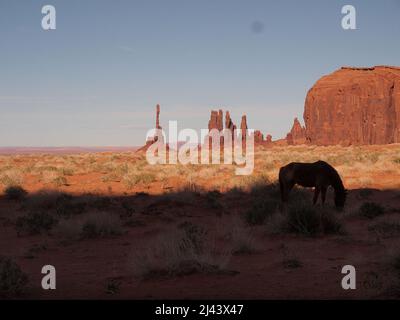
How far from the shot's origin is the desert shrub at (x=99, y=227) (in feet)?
39.7

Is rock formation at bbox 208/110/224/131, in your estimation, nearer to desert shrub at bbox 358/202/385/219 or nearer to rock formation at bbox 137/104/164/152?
rock formation at bbox 137/104/164/152

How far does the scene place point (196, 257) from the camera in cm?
770

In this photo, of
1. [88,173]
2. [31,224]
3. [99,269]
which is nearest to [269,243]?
[99,269]

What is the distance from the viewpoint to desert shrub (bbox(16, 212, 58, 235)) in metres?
12.8

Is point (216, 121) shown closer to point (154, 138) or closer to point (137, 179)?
point (154, 138)

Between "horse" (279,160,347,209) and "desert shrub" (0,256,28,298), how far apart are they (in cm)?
870

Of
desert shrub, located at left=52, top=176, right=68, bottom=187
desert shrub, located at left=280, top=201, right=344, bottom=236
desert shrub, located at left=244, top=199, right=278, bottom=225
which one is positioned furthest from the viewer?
desert shrub, located at left=52, top=176, right=68, bottom=187

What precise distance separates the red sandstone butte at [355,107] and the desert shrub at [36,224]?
3924 inches

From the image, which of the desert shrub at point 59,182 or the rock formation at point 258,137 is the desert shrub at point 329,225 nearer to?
the desert shrub at point 59,182

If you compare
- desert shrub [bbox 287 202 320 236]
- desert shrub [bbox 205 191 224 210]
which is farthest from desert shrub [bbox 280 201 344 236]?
desert shrub [bbox 205 191 224 210]

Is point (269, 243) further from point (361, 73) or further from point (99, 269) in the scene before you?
point (361, 73)

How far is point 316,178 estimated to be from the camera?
13812mm

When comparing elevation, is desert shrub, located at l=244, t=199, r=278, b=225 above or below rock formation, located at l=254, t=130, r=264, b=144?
below
